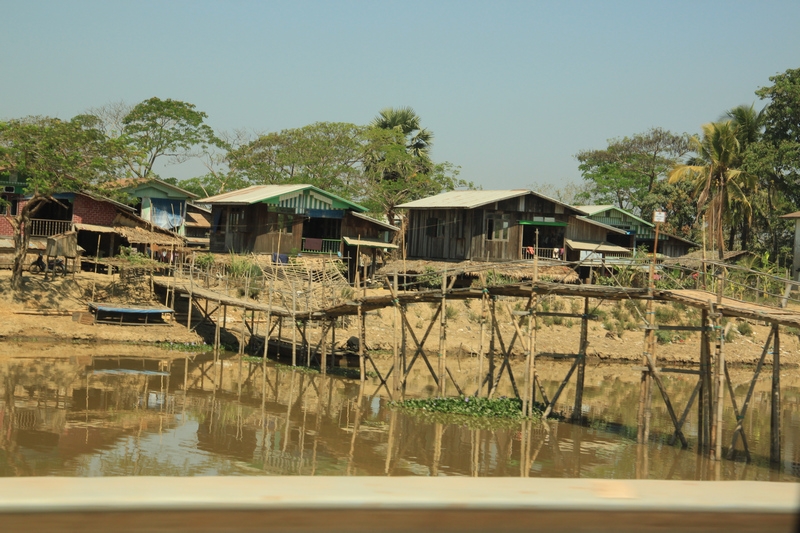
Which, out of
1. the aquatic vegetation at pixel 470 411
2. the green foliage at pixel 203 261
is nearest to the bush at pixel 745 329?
the aquatic vegetation at pixel 470 411

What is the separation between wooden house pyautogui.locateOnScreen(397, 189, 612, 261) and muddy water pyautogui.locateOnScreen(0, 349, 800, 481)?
1182 cm

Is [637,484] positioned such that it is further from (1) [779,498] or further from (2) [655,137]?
(2) [655,137]

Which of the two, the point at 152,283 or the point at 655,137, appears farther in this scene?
the point at 655,137

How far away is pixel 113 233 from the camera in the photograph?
103 feet

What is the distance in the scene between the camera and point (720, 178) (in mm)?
34094

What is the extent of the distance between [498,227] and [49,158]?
687 inches

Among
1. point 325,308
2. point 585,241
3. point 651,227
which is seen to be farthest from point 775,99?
point 325,308

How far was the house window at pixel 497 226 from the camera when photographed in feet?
111

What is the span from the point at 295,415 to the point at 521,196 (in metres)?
18.7

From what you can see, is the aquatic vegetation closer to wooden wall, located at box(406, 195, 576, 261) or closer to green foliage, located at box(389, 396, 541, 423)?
green foliage, located at box(389, 396, 541, 423)

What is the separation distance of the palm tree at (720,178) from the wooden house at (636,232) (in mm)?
2873

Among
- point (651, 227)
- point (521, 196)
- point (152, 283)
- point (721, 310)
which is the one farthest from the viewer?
point (651, 227)

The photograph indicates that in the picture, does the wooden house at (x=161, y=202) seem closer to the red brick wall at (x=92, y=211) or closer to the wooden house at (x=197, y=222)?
the wooden house at (x=197, y=222)

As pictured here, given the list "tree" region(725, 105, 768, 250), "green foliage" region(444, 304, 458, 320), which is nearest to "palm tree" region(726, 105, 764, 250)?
"tree" region(725, 105, 768, 250)
